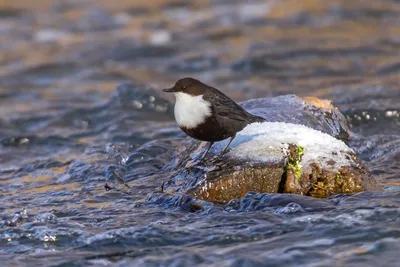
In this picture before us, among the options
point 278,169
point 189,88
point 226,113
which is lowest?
point 278,169

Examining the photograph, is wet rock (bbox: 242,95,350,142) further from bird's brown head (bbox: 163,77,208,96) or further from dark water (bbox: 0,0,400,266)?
bird's brown head (bbox: 163,77,208,96)

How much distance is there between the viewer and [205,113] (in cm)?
505

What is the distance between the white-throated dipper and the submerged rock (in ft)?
0.55

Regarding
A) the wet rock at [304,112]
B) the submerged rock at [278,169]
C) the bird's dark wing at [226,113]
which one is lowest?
the submerged rock at [278,169]

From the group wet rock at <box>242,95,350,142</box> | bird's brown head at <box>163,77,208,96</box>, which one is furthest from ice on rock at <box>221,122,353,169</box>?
wet rock at <box>242,95,350,142</box>

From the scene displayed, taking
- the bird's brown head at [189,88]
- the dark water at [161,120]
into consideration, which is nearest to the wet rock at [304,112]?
the dark water at [161,120]

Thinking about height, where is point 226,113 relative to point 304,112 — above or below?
above

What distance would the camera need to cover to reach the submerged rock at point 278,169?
5.01 m

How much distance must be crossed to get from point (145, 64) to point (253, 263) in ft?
24.6

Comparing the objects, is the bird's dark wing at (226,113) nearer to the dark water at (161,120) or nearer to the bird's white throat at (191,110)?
the bird's white throat at (191,110)

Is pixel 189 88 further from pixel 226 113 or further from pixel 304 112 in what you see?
pixel 304 112

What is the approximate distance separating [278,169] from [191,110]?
2.32 feet

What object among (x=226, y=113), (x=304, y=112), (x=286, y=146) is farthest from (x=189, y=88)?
(x=304, y=112)

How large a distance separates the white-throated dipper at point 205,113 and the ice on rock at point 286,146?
128 millimetres
